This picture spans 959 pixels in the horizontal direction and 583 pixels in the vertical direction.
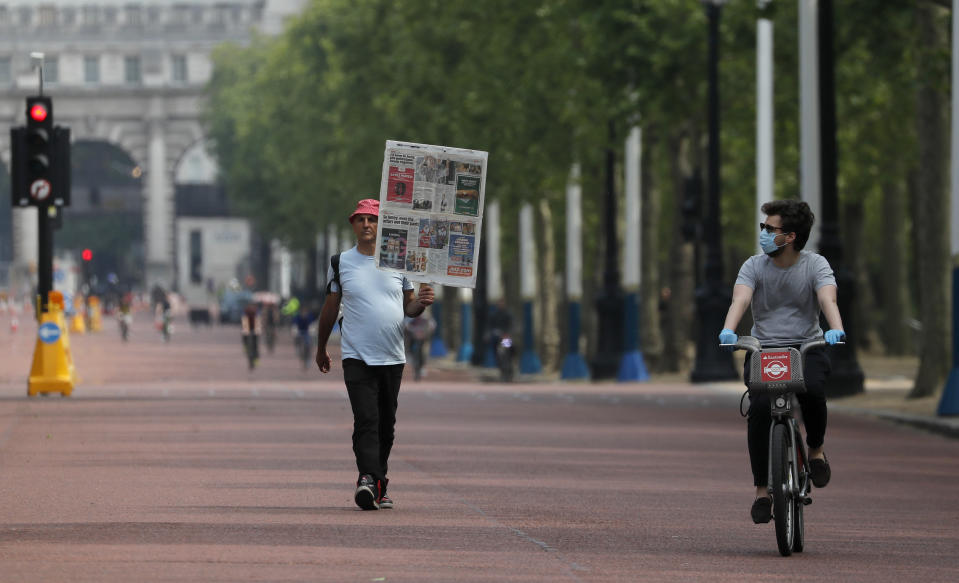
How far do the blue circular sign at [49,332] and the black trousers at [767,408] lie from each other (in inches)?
760

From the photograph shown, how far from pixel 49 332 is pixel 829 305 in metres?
19.9

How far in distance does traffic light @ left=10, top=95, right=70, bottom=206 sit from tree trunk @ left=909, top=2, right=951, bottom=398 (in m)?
11.7

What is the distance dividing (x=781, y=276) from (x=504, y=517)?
8.91ft

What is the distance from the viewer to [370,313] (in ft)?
45.8

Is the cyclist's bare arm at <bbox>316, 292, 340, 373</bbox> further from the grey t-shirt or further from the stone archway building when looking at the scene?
the stone archway building

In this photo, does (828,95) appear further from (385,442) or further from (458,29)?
(458,29)

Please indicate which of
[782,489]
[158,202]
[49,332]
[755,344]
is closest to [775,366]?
[755,344]

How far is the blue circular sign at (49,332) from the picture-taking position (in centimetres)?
3014

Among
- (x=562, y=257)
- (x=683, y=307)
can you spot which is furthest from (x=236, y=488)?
(x=562, y=257)

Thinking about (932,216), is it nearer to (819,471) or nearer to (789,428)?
(819,471)

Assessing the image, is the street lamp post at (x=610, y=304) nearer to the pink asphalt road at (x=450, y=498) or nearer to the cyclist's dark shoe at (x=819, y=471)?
the pink asphalt road at (x=450, y=498)

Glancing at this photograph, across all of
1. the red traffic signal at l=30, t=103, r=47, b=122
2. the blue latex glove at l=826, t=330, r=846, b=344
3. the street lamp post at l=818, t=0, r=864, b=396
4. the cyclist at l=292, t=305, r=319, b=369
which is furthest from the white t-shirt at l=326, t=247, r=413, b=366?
the cyclist at l=292, t=305, r=319, b=369

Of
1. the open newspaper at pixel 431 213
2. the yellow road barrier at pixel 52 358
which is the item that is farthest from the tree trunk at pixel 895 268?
the open newspaper at pixel 431 213

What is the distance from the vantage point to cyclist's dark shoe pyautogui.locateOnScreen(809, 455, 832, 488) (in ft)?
40.4
